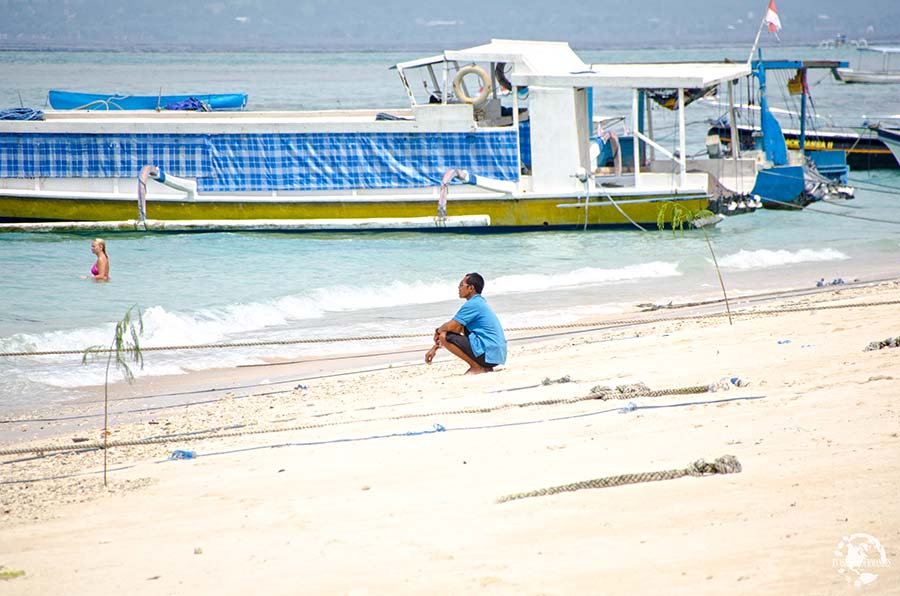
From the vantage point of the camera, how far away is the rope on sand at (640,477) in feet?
15.9

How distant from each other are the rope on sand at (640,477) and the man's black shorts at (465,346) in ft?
13.5

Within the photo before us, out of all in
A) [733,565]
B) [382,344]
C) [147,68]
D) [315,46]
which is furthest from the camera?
[315,46]

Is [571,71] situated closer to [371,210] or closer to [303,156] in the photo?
[371,210]

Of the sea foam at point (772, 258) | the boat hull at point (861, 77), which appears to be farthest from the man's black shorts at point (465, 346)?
the boat hull at point (861, 77)

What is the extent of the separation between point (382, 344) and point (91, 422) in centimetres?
400

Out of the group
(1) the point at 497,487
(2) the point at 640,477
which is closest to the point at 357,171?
(1) the point at 497,487

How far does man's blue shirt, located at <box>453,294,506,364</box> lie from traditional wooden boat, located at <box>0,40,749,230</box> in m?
9.77

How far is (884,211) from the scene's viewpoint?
23.3 m

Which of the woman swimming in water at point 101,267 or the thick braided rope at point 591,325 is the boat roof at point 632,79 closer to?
the thick braided rope at point 591,325

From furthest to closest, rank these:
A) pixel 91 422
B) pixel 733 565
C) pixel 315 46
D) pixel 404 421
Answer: pixel 315 46, pixel 91 422, pixel 404 421, pixel 733 565

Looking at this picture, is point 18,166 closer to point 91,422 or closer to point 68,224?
point 68,224

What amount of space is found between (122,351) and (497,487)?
14.1 ft

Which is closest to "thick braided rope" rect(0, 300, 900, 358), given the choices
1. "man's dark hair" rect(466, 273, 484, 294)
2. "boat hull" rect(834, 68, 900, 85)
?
"man's dark hair" rect(466, 273, 484, 294)

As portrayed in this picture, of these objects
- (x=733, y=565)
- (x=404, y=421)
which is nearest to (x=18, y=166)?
(x=404, y=421)
